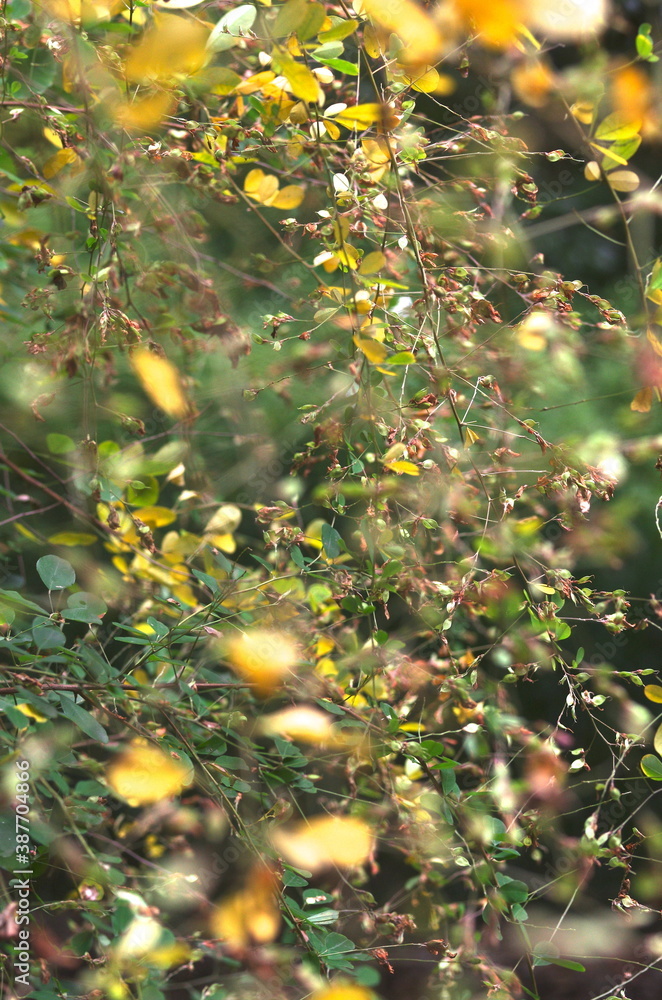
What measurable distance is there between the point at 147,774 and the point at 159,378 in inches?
15.7

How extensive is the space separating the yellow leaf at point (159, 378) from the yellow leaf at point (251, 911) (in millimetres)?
491

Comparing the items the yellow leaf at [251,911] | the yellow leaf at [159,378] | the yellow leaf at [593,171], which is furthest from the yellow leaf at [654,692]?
the yellow leaf at [159,378]

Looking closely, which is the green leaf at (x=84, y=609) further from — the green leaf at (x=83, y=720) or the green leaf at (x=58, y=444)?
the green leaf at (x=58, y=444)

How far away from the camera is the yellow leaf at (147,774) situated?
27.5 inches

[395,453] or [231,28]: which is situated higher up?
[231,28]

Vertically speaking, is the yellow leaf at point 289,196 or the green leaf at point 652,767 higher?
the yellow leaf at point 289,196

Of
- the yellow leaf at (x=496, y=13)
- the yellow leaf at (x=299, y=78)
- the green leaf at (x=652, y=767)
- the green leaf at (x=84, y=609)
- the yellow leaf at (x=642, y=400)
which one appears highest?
the yellow leaf at (x=496, y=13)

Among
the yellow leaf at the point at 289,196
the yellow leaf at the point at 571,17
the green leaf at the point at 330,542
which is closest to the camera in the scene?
the yellow leaf at the point at 571,17

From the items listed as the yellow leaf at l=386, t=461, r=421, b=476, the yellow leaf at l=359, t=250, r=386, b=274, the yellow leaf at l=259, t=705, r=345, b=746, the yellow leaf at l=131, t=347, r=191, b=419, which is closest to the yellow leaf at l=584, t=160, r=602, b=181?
the yellow leaf at l=359, t=250, r=386, b=274

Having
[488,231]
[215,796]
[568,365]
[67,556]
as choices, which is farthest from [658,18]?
[215,796]

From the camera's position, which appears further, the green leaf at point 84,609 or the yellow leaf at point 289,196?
the yellow leaf at point 289,196

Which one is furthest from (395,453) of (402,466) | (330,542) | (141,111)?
(141,111)

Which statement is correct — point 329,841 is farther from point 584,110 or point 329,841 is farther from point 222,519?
point 584,110

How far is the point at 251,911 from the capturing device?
0.75 metres
